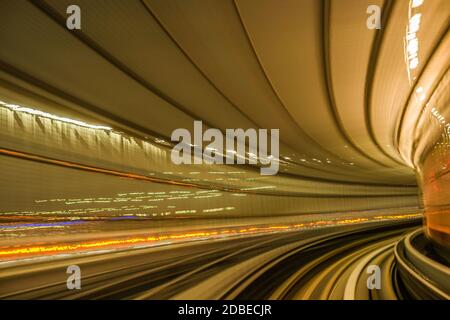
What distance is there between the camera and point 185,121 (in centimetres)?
761

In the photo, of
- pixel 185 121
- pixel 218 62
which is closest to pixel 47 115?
pixel 218 62

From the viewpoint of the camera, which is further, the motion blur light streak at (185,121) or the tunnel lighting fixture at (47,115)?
the tunnel lighting fixture at (47,115)

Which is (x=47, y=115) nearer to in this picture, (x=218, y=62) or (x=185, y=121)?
(x=218, y=62)

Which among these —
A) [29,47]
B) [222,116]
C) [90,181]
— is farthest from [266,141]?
[29,47]

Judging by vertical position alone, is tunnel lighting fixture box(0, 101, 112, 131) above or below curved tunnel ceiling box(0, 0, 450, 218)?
below

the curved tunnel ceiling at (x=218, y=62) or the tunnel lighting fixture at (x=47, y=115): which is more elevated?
the curved tunnel ceiling at (x=218, y=62)

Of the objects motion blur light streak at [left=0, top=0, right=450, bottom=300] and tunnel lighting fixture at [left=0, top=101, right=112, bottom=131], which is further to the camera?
tunnel lighting fixture at [left=0, top=101, right=112, bottom=131]

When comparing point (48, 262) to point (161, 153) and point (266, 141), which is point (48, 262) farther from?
point (266, 141)

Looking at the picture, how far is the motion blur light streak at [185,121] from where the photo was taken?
168 inches

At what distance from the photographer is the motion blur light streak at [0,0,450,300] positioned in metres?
4.26
